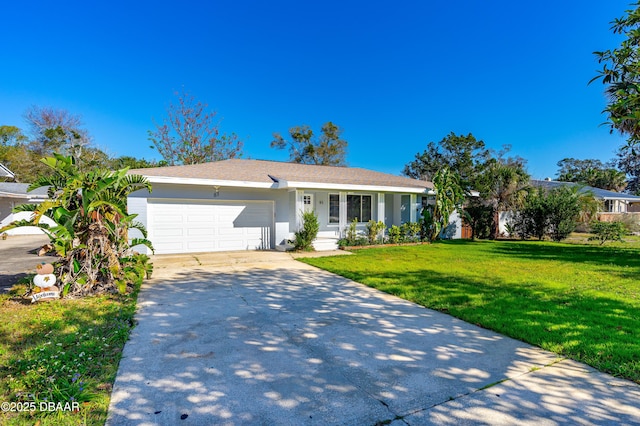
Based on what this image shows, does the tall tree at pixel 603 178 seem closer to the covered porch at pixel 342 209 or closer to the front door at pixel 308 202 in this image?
the covered porch at pixel 342 209

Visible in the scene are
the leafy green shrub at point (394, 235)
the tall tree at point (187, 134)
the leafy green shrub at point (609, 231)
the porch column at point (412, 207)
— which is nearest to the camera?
the leafy green shrub at point (609, 231)

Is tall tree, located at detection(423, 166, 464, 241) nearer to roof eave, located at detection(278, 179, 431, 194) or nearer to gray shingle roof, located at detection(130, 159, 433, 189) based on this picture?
roof eave, located at detection(278, 179, 431, 194)

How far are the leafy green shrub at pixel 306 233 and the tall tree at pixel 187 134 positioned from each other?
17.0 meters

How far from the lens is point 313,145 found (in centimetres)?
3070

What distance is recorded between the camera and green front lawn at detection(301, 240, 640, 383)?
3.64m

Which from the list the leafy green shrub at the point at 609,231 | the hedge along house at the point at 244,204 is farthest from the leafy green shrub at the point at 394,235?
the leafy green shrub at the point at 609,231

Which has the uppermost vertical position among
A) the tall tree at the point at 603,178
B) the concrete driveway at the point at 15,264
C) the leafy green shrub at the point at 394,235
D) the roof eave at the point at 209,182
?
the tall tree at the point at 603,178

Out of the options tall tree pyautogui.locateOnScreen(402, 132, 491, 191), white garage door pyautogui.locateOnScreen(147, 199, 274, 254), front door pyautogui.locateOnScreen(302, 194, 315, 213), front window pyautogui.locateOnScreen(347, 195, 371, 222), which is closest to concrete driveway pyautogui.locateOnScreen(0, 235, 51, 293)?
white garage door pyautogui.locateOnScreen(147, 199, 274, 254)

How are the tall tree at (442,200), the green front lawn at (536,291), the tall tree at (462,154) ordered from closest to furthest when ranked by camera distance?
the green front lawn at (536,291)
the tall tree at (442,200)
the tall tree at (462,154)

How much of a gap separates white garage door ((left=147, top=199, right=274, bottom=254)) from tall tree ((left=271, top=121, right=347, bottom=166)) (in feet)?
61.8

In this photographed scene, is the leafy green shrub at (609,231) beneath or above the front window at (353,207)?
beneath

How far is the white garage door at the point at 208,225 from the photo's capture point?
10.9 m

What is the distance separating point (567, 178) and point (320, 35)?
42.1 m

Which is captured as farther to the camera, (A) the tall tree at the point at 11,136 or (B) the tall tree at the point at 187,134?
(A) the tall tree at the point at 11,136
